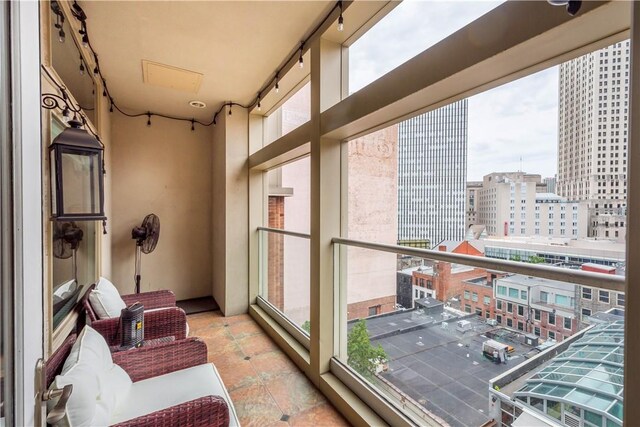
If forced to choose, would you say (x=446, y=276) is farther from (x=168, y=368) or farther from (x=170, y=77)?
(x=170, y=77)

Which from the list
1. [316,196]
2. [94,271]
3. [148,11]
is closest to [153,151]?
[94,271]

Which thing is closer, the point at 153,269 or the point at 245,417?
the point at 245,417

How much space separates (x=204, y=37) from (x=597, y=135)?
267 cm

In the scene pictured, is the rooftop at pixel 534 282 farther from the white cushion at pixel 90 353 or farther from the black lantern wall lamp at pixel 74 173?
the black lantern wall lamp at pixel 74 173

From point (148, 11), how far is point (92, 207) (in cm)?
149

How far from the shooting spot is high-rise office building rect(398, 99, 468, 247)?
5.37ft

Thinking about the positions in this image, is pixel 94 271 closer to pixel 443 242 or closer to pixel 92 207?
pixel 92 207

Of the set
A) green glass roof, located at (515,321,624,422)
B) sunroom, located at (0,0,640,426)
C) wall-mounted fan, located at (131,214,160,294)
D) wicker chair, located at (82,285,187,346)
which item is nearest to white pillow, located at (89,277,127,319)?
wicker chair, located at (82,285,187,346)

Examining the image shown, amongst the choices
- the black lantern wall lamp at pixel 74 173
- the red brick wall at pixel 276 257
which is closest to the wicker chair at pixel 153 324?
the black lantern wall lamp at pixel 74 173

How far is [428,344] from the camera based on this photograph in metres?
1.72

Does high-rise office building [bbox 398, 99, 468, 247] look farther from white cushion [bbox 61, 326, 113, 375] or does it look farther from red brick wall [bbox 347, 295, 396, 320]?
white cushion [bbox 61, 326, 113, 375]

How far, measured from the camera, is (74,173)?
1.63 m

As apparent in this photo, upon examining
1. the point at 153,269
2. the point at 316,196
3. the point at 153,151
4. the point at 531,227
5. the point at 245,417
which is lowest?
the point at 245,417

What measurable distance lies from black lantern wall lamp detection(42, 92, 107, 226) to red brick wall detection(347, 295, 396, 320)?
188 centimetres
